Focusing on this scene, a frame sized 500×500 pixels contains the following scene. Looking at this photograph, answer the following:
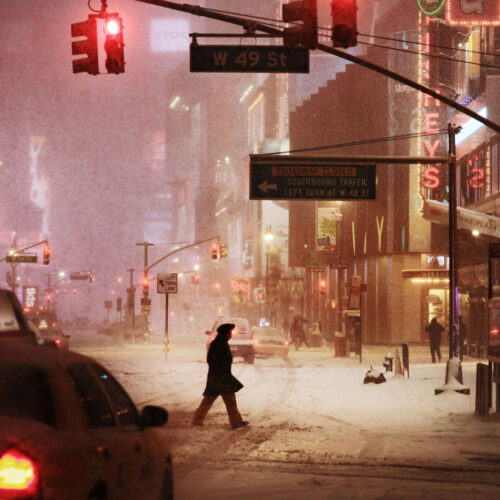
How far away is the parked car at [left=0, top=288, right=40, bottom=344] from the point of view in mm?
7180

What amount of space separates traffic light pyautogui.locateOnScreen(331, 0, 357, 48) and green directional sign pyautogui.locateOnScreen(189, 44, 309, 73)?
2.78ft

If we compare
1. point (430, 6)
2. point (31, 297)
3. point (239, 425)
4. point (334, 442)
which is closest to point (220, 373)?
point (239, 425)

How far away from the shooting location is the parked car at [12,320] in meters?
7.18

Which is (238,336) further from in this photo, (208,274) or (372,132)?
(208,274)

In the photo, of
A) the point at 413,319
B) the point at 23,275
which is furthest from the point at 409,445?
the point at 23,275

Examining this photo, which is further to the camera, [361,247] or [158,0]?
[361,247]

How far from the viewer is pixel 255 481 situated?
32.0 ft

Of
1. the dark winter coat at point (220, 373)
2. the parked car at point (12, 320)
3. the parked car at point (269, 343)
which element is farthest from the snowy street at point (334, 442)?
the parked car at point (269, 343)

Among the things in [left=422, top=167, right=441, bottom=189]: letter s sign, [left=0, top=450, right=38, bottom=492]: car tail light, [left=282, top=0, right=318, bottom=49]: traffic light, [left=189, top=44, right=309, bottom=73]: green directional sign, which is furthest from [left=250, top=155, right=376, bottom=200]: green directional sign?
[left=422, top=167, right=441, bottom=189]: letter s sign

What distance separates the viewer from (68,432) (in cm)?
515

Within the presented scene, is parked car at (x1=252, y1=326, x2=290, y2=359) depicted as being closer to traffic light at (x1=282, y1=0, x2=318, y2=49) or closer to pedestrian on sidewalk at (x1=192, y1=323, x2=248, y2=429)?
pedestrian on sidewalk at (x1=192, y1=323, x2=248, y2=429)

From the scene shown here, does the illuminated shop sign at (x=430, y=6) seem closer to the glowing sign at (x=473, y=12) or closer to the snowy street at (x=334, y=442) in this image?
the glowing sign at (x=473, y=12)

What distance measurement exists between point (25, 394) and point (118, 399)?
131 cm

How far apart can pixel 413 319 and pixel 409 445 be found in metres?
44.0
